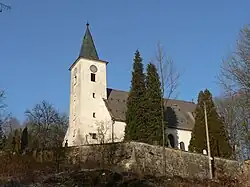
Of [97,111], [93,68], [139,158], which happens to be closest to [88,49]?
[93,68]

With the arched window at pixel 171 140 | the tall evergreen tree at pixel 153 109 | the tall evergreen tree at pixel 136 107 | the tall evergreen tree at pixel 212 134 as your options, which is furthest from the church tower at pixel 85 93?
the tall evergreen tree at pixel 212 134

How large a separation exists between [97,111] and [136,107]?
30.2ft

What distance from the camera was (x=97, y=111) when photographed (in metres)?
41.2

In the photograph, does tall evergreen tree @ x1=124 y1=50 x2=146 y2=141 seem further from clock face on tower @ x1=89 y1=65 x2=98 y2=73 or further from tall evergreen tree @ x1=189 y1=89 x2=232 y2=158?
clock face on tower @ x1=89 y1=65 x2=98 y2=73

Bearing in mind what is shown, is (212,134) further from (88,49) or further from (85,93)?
(88,49)

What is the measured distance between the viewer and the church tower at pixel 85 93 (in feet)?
131

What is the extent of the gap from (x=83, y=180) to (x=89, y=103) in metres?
22.3

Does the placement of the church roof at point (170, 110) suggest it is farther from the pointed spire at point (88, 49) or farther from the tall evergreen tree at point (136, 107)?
the tall evergreen tree at point (136, 107)

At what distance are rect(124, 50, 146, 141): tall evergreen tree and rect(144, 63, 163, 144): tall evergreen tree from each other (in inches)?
18.3

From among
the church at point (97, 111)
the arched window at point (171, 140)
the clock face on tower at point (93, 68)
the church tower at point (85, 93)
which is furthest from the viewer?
the clock face on tower at point (93, 68)

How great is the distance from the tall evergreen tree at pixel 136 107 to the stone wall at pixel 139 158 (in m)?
4.25

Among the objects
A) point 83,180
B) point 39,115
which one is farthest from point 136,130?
point 39,115

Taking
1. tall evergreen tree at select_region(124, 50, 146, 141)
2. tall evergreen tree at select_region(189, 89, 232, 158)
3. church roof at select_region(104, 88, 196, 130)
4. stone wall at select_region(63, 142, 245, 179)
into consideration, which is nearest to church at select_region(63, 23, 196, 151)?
church roof at select_region(104, 88, 196, 130)

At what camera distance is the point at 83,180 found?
63.0 ft
